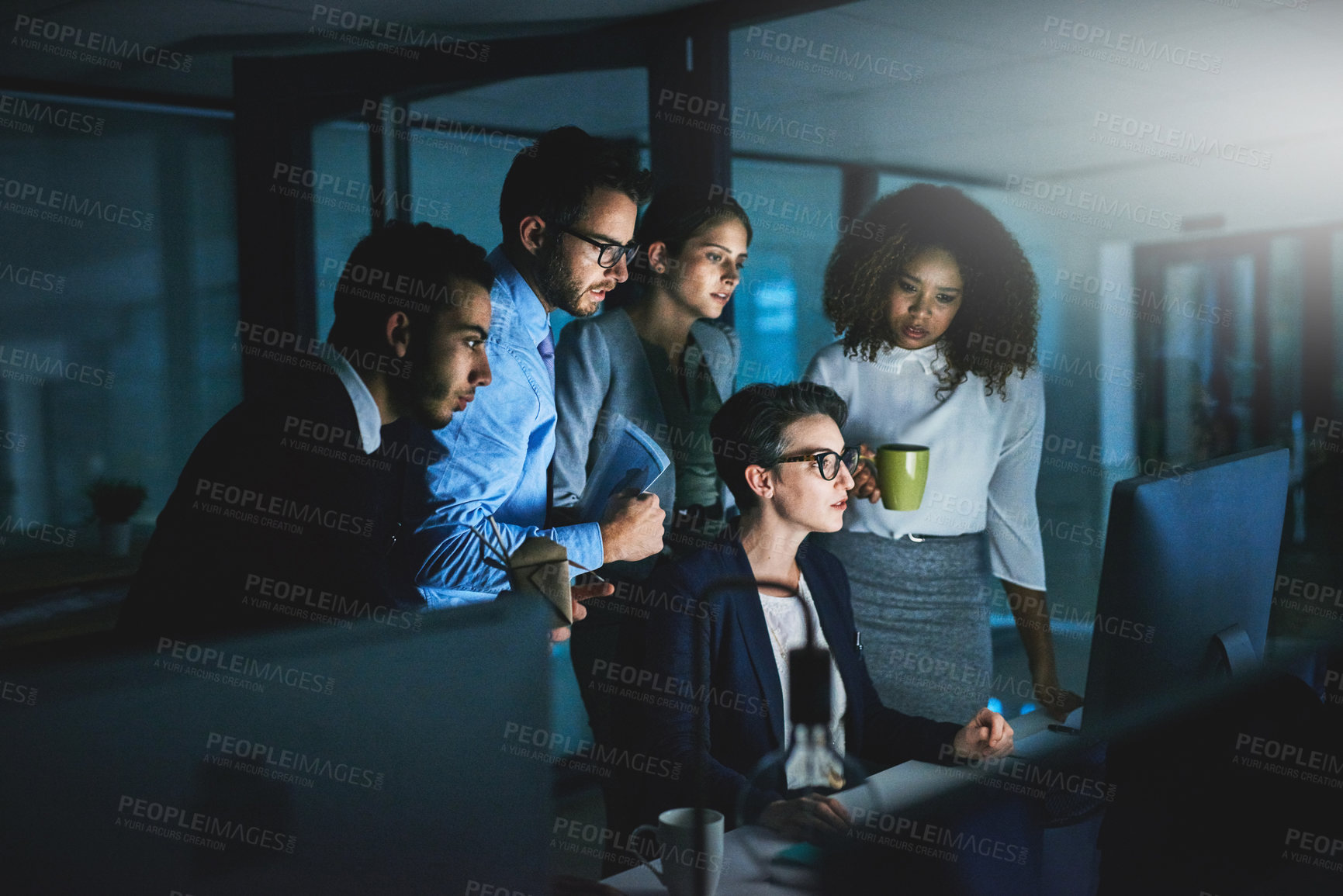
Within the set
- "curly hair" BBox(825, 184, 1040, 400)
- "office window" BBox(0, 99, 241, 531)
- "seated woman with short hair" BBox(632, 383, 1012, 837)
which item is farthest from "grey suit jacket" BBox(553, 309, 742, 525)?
"office window" BBox(0, 99, 241, 531)

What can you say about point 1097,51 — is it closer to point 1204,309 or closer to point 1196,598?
point 1204,309

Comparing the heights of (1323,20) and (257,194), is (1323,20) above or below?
above

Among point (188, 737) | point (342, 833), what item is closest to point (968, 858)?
point (342, 833)

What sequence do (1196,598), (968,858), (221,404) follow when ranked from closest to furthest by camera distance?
(968,858), (1196,598), (221,404)

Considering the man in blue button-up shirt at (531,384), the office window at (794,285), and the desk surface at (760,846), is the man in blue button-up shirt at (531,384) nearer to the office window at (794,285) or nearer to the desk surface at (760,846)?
the desk surface at (760,846)

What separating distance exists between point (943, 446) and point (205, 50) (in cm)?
300

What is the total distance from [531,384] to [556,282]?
0.82 feet

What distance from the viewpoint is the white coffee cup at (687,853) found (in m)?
1.10

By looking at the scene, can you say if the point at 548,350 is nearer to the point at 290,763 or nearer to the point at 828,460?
the point at 828,460

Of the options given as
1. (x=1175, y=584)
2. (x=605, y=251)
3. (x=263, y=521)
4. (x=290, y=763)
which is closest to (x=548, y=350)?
(x=605, y=251)

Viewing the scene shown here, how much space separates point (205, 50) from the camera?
12.2 ft

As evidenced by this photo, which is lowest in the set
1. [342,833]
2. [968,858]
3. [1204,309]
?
[968,858]

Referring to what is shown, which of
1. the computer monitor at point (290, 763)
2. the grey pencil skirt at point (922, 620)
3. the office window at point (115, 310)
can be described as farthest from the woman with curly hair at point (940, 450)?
the office window at point (115, 310)

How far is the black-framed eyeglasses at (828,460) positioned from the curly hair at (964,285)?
0.43 metres
